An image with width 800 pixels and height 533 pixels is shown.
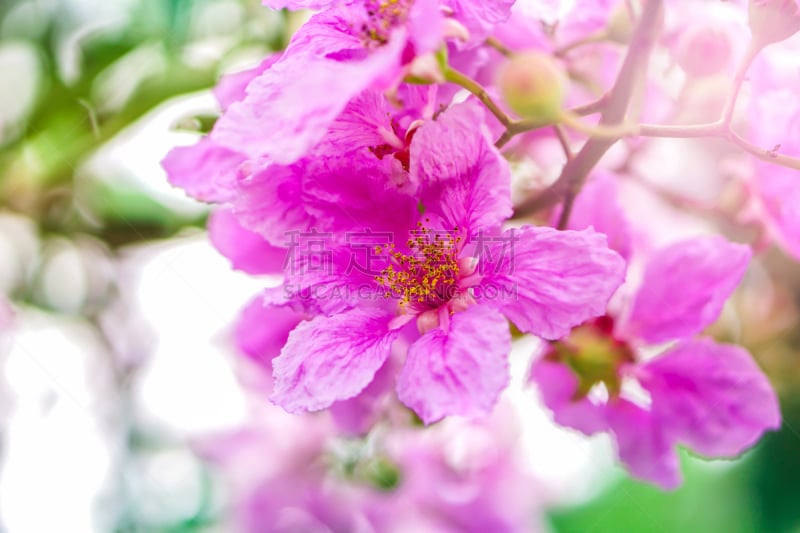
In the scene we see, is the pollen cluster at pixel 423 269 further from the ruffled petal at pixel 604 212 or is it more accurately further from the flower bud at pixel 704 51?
the flower bud at pixel 704 51

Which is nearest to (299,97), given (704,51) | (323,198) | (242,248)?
(323,198)

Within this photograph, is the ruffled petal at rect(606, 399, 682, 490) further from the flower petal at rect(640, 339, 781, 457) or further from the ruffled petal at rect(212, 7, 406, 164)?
the ruffled petal at rect(212, 7, 406, 164)

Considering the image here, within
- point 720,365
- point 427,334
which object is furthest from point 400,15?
point 720,365

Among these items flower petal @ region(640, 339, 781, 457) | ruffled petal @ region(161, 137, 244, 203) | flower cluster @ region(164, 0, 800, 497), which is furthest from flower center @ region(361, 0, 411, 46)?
flower petal @ region(640, 339, 781, 457)

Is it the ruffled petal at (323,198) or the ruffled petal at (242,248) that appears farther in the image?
the ruffled petal at (242,248)

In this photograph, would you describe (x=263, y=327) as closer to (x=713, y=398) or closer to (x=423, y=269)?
(x=423, y=269)

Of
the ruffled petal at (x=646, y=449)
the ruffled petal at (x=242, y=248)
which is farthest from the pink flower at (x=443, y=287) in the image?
the ruffled petal at (x=646, y=449)
